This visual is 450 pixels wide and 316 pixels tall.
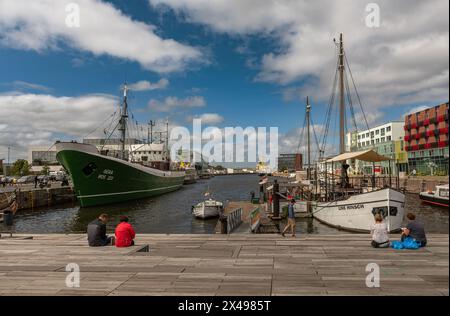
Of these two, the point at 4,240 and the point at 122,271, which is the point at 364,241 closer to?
the point at 122,271

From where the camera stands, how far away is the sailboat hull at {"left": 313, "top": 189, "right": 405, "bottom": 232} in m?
21.0

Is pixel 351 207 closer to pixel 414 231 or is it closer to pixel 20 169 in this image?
pixel 414 231

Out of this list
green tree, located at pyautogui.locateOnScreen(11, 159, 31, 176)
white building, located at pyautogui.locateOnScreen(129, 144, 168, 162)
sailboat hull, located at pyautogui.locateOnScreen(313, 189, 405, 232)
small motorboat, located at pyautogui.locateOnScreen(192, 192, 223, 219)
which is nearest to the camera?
sailboat hull, located at pyautogui.locateOnScreen(313, 189, 405, 232)

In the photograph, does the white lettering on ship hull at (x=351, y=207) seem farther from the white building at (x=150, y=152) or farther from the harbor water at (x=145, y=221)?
the white building at (x=150, y=152)

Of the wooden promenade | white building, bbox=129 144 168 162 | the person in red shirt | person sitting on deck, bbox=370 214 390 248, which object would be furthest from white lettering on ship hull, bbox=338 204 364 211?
white building, bbox=129 144 168 162

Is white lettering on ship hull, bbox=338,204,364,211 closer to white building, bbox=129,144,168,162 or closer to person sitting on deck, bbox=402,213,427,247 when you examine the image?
person sitting on deck, bbox=402,213,427,247

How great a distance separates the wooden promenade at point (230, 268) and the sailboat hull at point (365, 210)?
9779mm

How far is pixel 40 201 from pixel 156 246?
43.7 meters

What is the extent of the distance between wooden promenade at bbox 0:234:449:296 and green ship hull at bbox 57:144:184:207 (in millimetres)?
34996

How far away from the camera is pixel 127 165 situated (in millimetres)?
51625

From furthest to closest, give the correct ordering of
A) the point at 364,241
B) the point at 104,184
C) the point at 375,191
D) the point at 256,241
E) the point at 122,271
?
the point at 104,184 < the point at 375,191 < the point at 256,241 < the point at 364,241 < the point at 122,271

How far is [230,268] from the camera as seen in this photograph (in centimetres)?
834

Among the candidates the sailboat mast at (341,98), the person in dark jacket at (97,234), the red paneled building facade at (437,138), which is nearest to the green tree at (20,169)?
the sailboat mast at (341,98)
